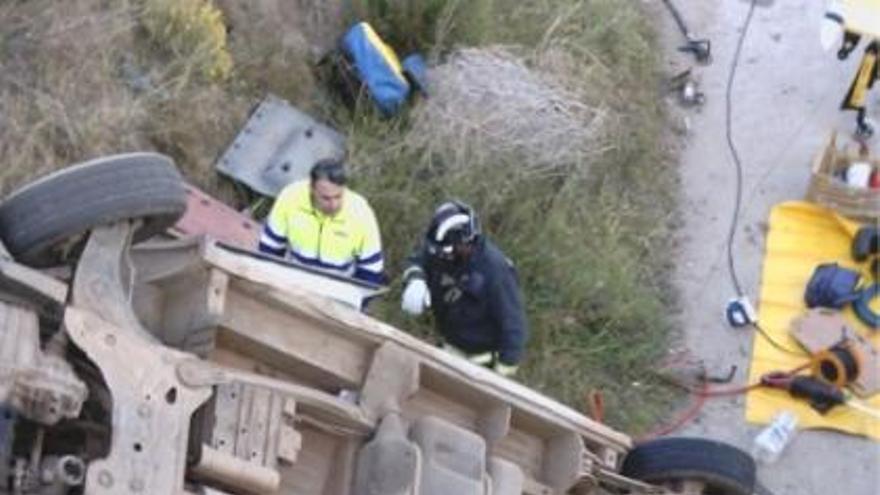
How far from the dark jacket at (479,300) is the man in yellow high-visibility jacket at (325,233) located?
0.23 meters

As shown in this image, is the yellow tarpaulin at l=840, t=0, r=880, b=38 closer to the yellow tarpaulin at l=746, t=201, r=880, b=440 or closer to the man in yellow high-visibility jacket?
the yellow tarpaulin at l=746, t=201, r=880, b=440

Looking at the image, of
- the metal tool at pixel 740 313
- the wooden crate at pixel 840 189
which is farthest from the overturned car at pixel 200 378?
A: the wooden crate at pixel 840 189

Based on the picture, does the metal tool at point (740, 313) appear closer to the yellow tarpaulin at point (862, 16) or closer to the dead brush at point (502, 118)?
the dead brush at point (502, 118)

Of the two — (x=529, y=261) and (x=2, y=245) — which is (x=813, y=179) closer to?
(x=529, y=261)

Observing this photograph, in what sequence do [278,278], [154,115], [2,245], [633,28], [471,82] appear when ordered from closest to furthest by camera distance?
[2,245]
[278,278]
[154,115]
[471,82]
[633,28]

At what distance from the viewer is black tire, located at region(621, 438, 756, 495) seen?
6.66 m

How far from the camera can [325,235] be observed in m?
6.70

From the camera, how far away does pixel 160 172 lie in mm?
4816

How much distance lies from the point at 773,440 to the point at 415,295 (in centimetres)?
237

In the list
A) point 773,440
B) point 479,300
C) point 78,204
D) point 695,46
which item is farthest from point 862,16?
point 78,204

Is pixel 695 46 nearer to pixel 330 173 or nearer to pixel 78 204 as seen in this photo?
pixel 330 173

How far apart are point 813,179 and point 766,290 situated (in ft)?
2.53

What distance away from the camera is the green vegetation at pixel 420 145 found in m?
7.70

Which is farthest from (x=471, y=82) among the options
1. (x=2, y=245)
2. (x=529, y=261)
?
(x=2, y=245)
